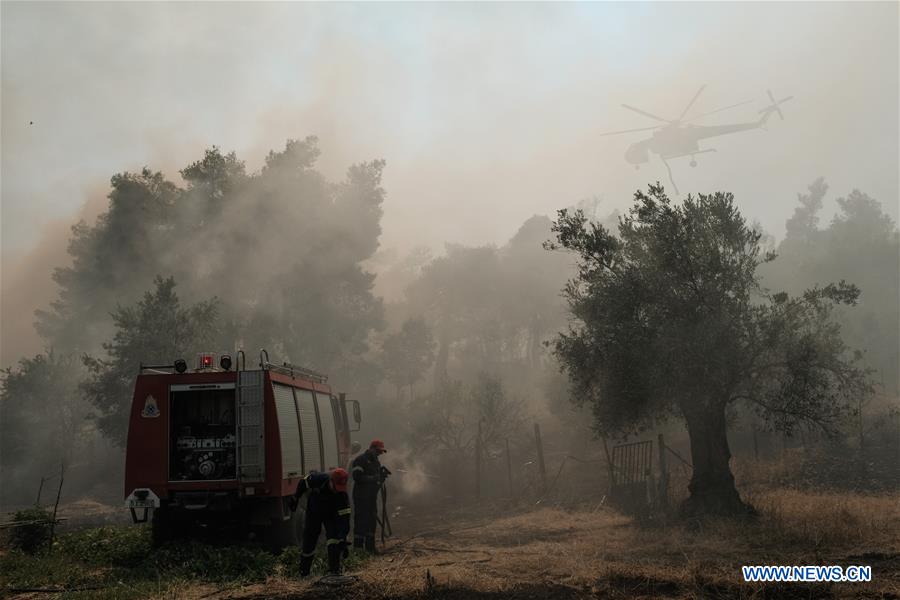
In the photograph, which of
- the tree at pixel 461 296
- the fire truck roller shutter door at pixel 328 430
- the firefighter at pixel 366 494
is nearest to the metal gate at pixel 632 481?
the firefighter at pixel 366 494

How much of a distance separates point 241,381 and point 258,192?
39.8m

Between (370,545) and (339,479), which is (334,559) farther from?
(370,545)

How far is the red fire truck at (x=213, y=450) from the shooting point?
12.1m

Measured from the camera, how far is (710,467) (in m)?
15.7

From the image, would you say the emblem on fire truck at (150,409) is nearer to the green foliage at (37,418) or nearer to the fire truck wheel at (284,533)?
the fire truck wheel at (284,533)

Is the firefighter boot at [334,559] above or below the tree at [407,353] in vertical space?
below

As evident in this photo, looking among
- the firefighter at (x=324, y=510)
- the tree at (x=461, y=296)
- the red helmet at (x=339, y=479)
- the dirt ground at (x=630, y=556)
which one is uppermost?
the tree at (x=461, y=296)

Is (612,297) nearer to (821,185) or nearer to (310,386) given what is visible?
(310,386)

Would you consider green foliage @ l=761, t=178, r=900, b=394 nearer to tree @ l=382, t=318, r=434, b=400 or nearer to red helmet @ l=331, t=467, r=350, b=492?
tree @ l=382, t=318, r=434, b=400

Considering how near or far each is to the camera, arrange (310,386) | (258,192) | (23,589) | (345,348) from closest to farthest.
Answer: (23,589), (310,386), (258,192), (345,348)

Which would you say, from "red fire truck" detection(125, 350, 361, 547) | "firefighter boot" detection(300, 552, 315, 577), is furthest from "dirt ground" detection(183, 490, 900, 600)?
"red fire truck" detection(125, 350, 361, 547)

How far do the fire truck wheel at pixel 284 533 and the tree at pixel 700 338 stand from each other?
23.7 feet

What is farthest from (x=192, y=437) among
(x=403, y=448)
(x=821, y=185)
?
(x=821, y=185)

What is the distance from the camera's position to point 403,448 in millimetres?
36375
